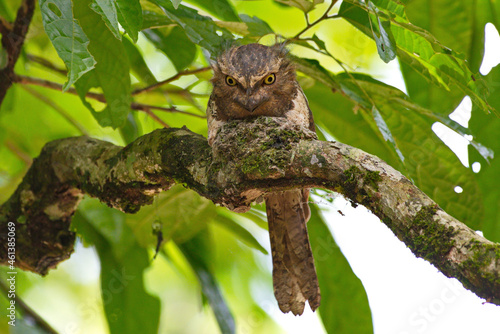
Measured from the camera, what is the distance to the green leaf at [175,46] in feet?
8.75

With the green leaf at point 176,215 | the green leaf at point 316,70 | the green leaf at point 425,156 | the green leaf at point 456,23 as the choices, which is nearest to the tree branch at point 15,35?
the green leaf at point 176,215

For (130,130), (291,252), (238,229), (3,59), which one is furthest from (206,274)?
(3,59)

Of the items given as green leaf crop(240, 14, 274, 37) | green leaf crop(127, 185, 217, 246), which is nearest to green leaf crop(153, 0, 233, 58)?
green leaf crop(240, 14, 274, 37)

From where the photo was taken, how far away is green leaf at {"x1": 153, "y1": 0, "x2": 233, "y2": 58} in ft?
6.64

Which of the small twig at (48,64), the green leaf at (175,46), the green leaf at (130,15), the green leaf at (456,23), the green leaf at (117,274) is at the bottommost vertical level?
the green leaf at (117,274)

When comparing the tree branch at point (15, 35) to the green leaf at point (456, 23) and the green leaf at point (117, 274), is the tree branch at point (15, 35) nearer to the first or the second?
the green leaf at point (117, 274)

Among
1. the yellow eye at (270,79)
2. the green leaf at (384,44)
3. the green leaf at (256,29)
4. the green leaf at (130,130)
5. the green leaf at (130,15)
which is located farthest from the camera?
the green leaf at (130,130)

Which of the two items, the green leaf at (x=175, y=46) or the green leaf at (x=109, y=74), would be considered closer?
the green leaf at (x=109, y=74)

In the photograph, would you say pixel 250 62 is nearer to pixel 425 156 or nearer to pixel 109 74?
pixel 109 74

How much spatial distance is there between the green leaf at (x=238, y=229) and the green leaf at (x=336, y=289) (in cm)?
30

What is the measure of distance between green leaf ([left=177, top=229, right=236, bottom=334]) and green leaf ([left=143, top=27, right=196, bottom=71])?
3.33ft

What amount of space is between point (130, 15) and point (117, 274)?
1789 millimetres

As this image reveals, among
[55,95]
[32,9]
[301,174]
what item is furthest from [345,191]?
[55,95]

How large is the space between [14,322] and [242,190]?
1.18 metres
